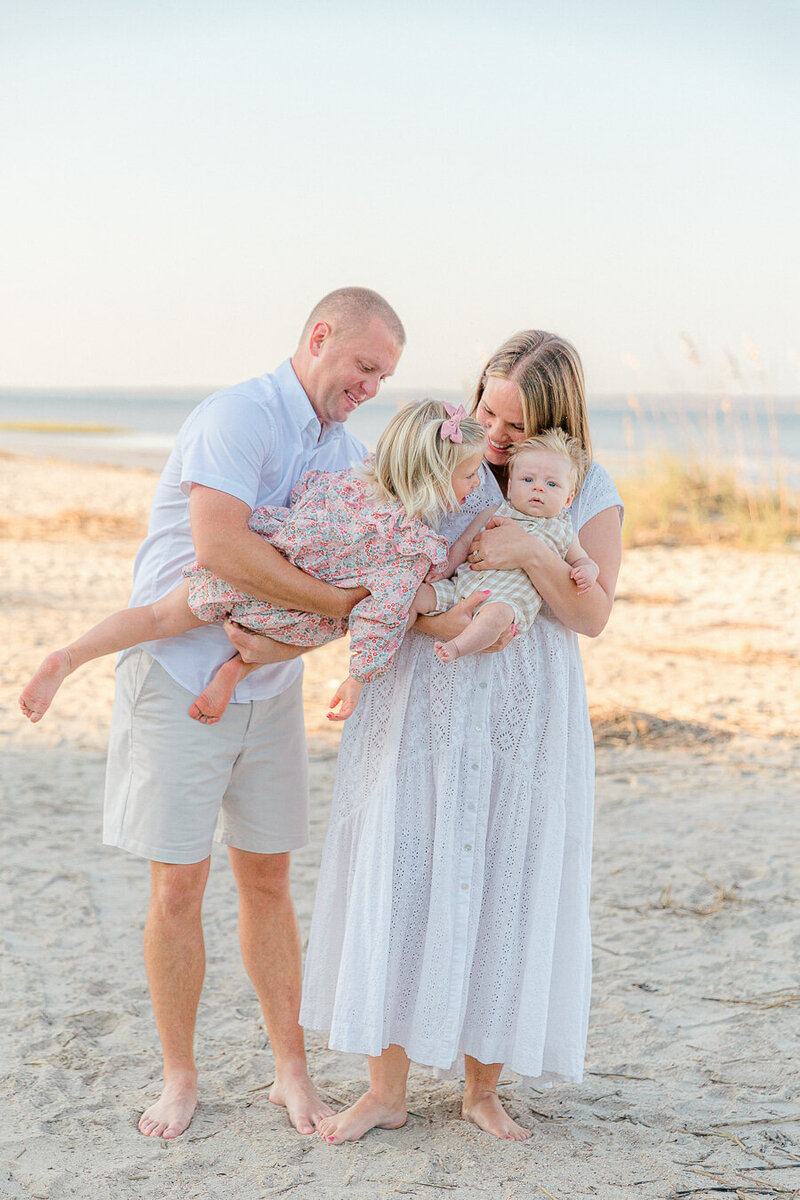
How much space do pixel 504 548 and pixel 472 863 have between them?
67 centimetres

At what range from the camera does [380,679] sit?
8.21 ft

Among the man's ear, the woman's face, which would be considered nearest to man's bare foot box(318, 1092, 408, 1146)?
the woman's face

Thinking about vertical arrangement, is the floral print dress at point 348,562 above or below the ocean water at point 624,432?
below

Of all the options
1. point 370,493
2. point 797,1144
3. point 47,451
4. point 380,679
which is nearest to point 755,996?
point 797,1144

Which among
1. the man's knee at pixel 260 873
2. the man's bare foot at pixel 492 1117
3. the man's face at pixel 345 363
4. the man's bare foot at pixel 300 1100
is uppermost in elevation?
the man's face at pixel 345 363

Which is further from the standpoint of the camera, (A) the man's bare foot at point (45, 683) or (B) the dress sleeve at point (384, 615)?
(A) the man's bare foot at point (45, 683)

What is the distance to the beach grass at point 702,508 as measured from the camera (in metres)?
10.8

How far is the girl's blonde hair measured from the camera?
2.29 metres

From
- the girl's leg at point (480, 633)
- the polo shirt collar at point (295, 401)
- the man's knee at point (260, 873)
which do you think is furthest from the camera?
the man's knee at point (260, 873)

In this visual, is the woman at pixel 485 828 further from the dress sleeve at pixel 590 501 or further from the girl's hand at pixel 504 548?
the dress sleeve at pixel 590 501

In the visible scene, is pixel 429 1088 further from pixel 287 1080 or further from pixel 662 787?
pixel 662 787

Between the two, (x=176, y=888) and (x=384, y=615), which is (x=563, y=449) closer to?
(x=384, y=615)

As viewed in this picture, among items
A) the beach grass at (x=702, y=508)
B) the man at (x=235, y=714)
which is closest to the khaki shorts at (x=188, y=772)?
the man at (x=235, y=714)

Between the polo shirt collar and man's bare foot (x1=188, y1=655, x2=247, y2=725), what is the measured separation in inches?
21.7
